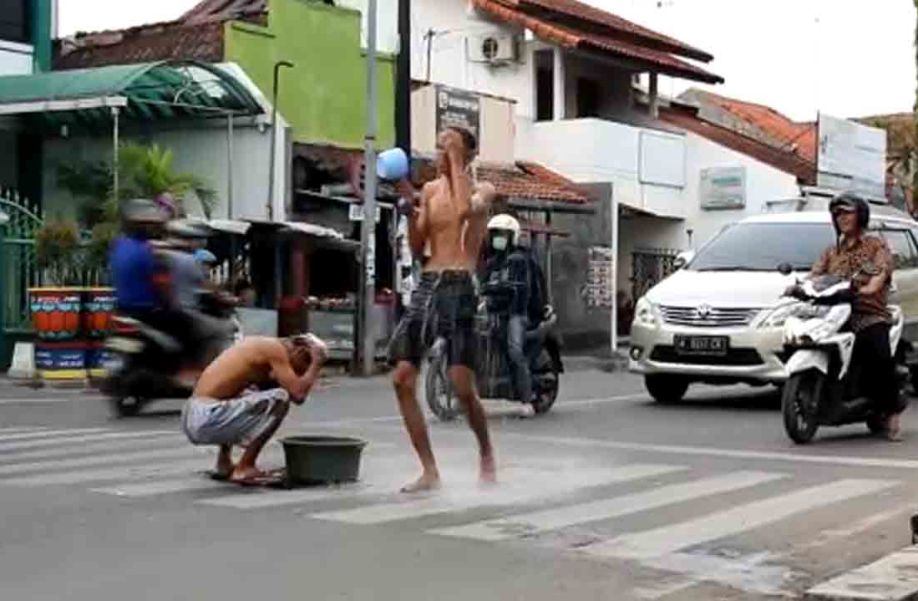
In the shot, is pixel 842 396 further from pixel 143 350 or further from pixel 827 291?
pixel 143 350

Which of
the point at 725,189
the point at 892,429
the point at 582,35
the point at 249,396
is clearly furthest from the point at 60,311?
the point at 725,189

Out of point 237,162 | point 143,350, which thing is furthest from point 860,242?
point 237,162

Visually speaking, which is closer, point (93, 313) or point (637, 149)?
point (93, 313)

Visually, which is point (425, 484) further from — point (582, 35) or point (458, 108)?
point (582, 35)

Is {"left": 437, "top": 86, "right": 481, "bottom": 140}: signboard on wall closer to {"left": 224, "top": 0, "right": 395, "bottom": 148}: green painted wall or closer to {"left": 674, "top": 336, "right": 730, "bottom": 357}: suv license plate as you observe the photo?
{"left": 224, "top": 0, "right": 395, "bottom": 148}: green painted wall

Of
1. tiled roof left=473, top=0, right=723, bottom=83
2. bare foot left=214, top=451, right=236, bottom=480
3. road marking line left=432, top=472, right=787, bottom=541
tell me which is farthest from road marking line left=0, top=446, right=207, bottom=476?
tiled roof left=473, top=0, right=723, bottom=83

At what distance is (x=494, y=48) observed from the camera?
33.6m

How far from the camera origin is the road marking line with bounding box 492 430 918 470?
1086 centimetres

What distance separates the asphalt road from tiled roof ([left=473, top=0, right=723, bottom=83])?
67.8 feet

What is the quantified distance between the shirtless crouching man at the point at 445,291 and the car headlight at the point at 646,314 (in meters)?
6.27

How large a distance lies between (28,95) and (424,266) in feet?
45.3

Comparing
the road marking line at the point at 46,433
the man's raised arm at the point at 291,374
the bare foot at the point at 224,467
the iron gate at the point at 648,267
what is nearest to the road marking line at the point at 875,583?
the man's raised arm at the point at 291,374

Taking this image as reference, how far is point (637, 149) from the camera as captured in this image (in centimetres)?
3272

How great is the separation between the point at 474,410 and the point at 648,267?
25.7 meters
